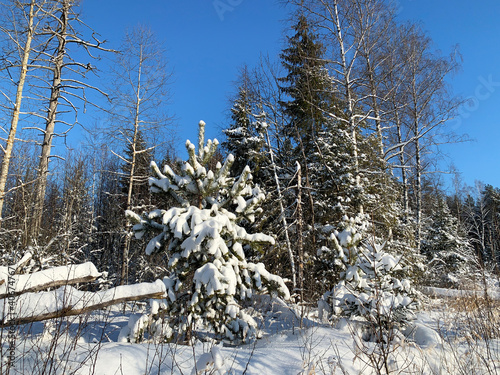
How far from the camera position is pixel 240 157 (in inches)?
468

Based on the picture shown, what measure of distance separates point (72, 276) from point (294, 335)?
325cm

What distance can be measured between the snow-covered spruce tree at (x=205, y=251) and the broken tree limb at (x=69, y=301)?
4.06 ft

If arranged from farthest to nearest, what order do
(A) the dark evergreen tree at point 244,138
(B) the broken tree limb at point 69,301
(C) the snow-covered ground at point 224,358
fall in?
(A) the dark evergreen tree at point 244,138 < (B) the broken tree limb at point 69,301 < (C) the snow-covered ground at point 224,358

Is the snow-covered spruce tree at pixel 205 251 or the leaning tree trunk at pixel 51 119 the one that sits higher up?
the leaning tree trunk at pixel 51 119

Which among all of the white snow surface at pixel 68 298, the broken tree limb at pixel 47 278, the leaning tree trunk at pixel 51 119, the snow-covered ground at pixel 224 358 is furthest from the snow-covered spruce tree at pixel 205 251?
the leaning tree trunk at pixel 51 119

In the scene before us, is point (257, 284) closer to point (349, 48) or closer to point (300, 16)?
point (349, 48)

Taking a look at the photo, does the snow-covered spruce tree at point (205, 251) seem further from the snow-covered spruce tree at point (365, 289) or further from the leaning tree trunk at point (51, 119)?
the leaning tree trunk at point (51, 119)

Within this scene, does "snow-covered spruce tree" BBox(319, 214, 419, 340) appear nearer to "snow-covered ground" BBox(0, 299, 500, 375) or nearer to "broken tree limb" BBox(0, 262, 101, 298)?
"snow-covered ground" BBox(0, 299, 500, 375)

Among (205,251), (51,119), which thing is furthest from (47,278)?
(51,119)

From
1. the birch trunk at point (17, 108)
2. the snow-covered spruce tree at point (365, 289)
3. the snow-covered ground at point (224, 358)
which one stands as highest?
the birch trunk at point (17, 108)

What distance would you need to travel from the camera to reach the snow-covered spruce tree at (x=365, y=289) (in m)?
4.08

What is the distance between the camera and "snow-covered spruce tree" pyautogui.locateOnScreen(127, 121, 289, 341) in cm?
467

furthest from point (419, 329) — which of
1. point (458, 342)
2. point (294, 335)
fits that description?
point (294, 335)

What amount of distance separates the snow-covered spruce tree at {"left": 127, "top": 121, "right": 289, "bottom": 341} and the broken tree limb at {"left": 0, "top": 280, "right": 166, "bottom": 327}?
1.24 meters
